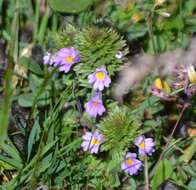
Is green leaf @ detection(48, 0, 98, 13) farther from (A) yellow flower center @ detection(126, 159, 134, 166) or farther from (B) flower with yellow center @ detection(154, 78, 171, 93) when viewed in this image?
(A) yellow flower center @ detection(126, 159, 134, 166)

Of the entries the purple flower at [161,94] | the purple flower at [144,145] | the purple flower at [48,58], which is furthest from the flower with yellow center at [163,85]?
the purple flower at [48,58]

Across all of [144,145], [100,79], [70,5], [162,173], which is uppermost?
[70,5]

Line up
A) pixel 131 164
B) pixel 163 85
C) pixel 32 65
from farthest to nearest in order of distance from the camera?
1. pixel 32 65
2. pixel 163 85
3. pixel 131 164

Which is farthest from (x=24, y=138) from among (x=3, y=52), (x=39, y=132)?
(x=3, y=52)

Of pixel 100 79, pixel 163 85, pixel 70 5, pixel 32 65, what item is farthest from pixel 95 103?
pixel 70 5

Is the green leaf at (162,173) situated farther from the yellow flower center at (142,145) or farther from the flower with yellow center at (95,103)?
the flower with yellow center at (95,103)

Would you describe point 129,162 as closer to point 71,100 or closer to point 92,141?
point 92,141

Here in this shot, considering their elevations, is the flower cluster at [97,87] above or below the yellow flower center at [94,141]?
above
